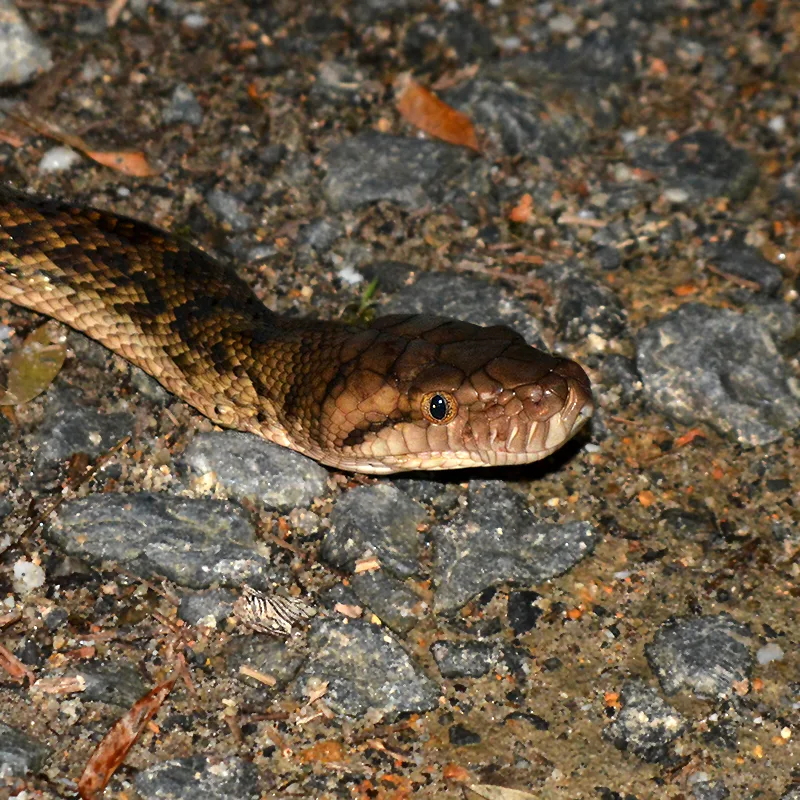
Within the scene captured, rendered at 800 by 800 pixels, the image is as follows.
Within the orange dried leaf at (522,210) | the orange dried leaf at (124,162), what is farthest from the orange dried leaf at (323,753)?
the orange dried leaf at (124,162)

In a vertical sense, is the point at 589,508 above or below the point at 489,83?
below

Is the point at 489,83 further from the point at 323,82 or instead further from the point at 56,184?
the point at 56,184

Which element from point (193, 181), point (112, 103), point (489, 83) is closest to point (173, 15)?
point (112, 103)

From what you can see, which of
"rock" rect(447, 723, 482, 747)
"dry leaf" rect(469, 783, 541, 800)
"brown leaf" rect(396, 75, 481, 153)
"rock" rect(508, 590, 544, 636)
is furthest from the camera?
"brown leaf" rect(396, 75, 481, 153)

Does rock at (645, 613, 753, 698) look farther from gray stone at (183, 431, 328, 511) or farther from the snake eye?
gray stone at (183, 431, 328, 511)

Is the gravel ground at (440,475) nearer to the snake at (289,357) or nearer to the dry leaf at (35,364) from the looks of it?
the dry leaf at (35,364)

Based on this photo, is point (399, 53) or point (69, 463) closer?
point (69, 463)

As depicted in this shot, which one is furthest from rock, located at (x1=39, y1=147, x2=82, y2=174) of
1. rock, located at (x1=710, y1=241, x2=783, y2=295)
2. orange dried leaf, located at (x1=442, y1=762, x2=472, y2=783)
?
orange dried leaf, located at (x1=442, y1=762, x2=472, y2=783)
